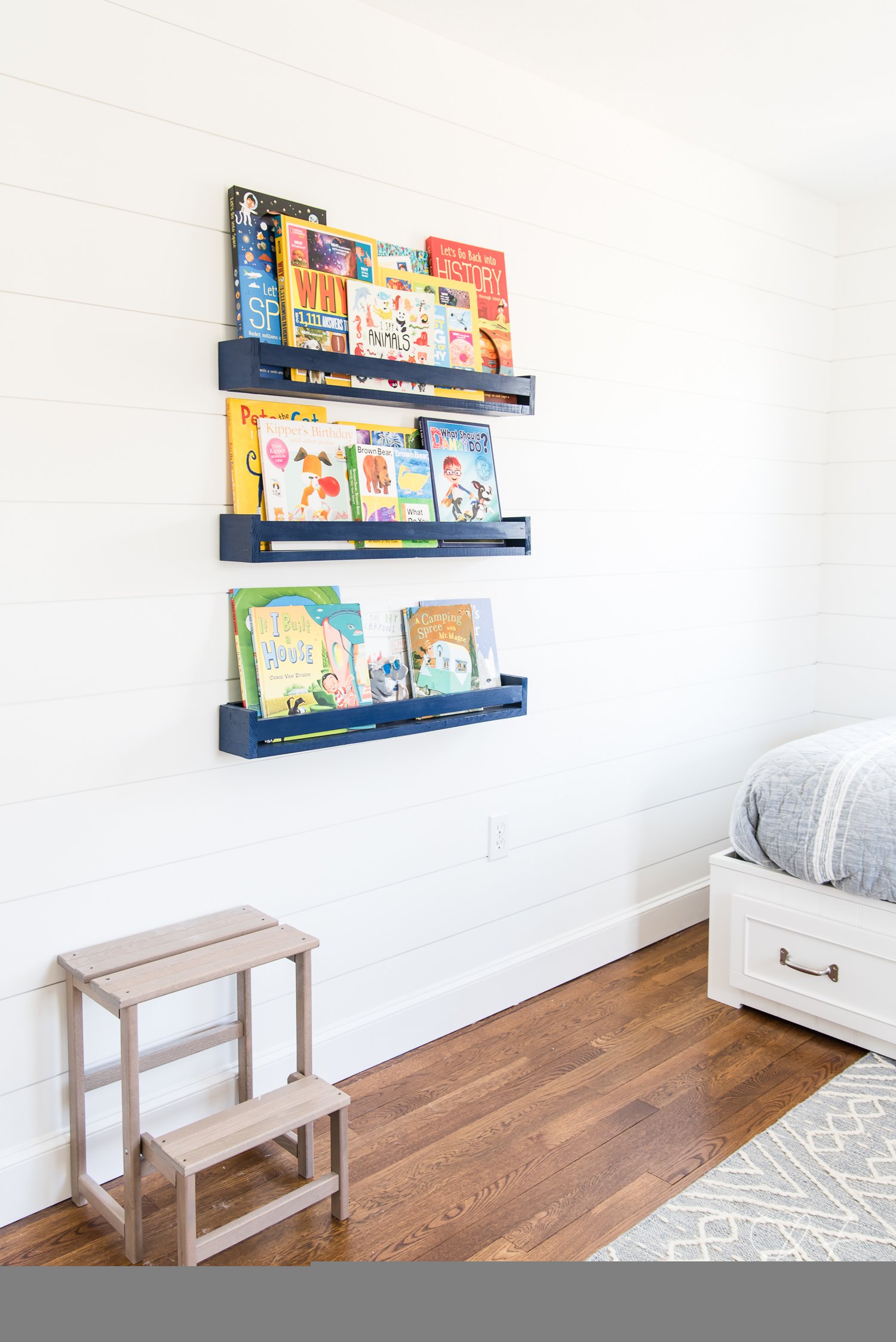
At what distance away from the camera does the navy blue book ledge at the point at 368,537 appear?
1916 millimetres

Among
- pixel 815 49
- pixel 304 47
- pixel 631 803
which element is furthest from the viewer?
pixel 631 803

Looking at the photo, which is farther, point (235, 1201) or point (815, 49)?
point (815, 49)

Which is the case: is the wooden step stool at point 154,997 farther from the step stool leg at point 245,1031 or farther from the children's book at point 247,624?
the children's book at point 247,624

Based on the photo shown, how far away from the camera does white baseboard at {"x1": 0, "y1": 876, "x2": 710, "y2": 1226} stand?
1.84m

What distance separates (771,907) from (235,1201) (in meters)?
1.43

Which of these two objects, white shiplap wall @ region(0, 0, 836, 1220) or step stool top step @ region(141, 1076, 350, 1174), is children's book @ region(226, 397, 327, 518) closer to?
white shiplap wall @ region(0, 0, 836, 1220)

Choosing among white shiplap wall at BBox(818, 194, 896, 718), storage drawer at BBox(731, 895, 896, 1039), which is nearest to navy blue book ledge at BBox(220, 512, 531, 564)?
storage drawer at BBox(731, 895, 896, 1039)

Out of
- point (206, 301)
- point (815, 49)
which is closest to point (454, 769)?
point (206, 301)

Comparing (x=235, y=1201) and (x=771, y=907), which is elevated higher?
(x=771, y=907)

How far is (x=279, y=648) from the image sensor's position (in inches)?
79.5

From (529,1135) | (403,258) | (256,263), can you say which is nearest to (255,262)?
(256,263)

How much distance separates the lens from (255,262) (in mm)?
1940

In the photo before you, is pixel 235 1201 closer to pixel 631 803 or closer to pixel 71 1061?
pixel 71 1061

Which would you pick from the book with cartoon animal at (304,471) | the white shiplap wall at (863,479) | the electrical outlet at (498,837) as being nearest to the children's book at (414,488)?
the book with cartoon animal at (304,471)
